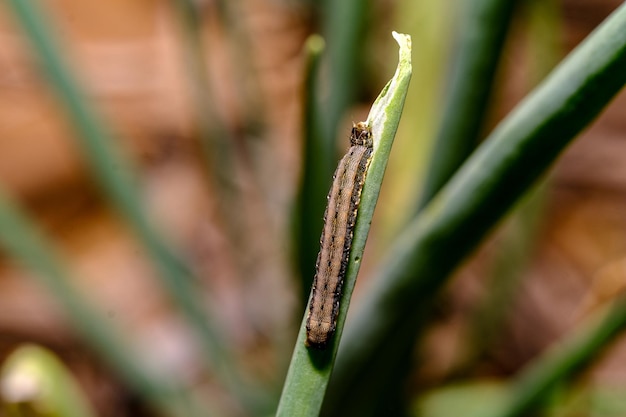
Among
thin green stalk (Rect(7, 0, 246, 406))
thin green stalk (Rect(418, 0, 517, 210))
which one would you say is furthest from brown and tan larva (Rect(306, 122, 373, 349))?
thin green stalk (Rect(7, 0, 246, 406))

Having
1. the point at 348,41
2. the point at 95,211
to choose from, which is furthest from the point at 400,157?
the point at 95,211

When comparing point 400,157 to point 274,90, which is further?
point 274,90

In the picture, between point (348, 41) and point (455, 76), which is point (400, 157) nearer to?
point (348, 41)

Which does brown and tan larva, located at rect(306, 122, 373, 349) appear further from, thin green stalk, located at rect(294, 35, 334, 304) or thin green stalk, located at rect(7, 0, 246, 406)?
thin green stalk, located at rect(7, 0, 246, 406)

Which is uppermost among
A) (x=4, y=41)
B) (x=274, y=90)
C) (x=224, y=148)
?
(x=4, y=41)

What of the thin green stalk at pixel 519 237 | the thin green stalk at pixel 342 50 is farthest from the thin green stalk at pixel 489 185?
the thin green stalk at pixel 519 237

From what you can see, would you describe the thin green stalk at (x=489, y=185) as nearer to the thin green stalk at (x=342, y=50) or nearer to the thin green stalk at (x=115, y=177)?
the thin green stalk at (x=342, y=50)
